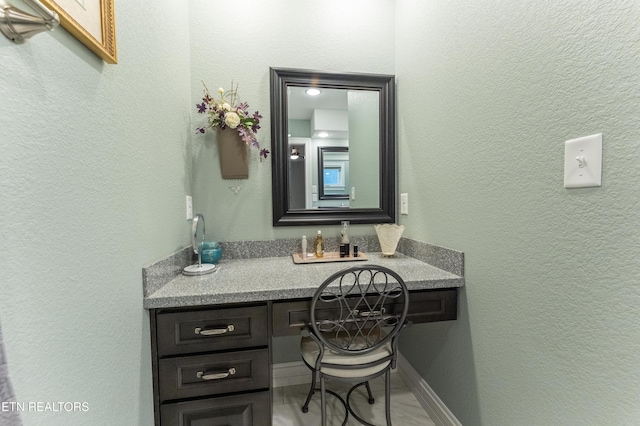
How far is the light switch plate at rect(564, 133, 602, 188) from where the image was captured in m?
0.63

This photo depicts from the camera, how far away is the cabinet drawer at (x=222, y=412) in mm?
961

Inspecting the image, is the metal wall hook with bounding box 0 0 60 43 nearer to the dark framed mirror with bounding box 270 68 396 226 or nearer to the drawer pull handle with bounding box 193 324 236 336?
the drawer pull handle with bounding box 193 324 236 336

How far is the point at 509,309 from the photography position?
0.91 meters

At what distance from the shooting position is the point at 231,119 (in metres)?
1.41

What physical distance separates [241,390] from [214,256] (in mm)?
667

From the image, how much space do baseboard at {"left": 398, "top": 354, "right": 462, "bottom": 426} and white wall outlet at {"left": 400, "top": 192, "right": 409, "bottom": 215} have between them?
972 mm

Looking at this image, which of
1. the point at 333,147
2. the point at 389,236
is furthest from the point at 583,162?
the point at 333,147

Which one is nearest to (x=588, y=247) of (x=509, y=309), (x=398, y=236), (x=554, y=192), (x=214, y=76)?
(x=554, y=192)

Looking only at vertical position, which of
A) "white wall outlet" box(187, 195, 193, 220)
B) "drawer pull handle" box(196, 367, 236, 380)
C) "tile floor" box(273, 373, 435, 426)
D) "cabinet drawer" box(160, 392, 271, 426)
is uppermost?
"white wall outlet" box(187, 195, 193, 220)

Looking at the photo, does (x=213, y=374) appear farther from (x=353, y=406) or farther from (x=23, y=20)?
(x=23, y=20)

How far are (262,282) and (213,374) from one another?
37 centimetres

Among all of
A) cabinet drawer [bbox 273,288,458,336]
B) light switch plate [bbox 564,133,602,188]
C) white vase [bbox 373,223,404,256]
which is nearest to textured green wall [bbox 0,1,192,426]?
cabinet drawer [bbox 273,288,458,336]

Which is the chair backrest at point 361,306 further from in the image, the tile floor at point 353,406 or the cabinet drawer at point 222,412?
the tile floor at point 353,406

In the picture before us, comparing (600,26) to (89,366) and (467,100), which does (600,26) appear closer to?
(467,100)
